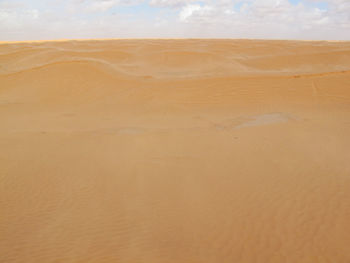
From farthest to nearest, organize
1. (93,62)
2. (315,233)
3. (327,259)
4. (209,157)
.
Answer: (93,62) < (209,157) < (315,233) < (327,259)

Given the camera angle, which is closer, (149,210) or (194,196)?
(149,210)

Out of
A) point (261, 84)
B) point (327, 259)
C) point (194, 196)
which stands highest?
point (261, 84)

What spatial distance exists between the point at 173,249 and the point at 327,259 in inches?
54.3

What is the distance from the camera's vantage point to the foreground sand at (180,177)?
2486mm

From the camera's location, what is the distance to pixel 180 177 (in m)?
3.54

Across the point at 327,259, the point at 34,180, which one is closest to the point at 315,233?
the point at 327,259

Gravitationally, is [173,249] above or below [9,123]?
below

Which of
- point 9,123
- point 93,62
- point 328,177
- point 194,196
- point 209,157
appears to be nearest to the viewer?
point 194,196

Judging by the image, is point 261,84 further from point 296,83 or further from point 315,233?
point 315,233

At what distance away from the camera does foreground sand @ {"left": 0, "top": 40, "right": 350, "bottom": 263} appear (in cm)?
249

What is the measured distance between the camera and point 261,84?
8.19m

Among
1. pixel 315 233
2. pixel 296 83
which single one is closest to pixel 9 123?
pixel 315 233

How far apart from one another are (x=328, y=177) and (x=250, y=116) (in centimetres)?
317

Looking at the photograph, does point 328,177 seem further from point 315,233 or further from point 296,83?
point 296,83
